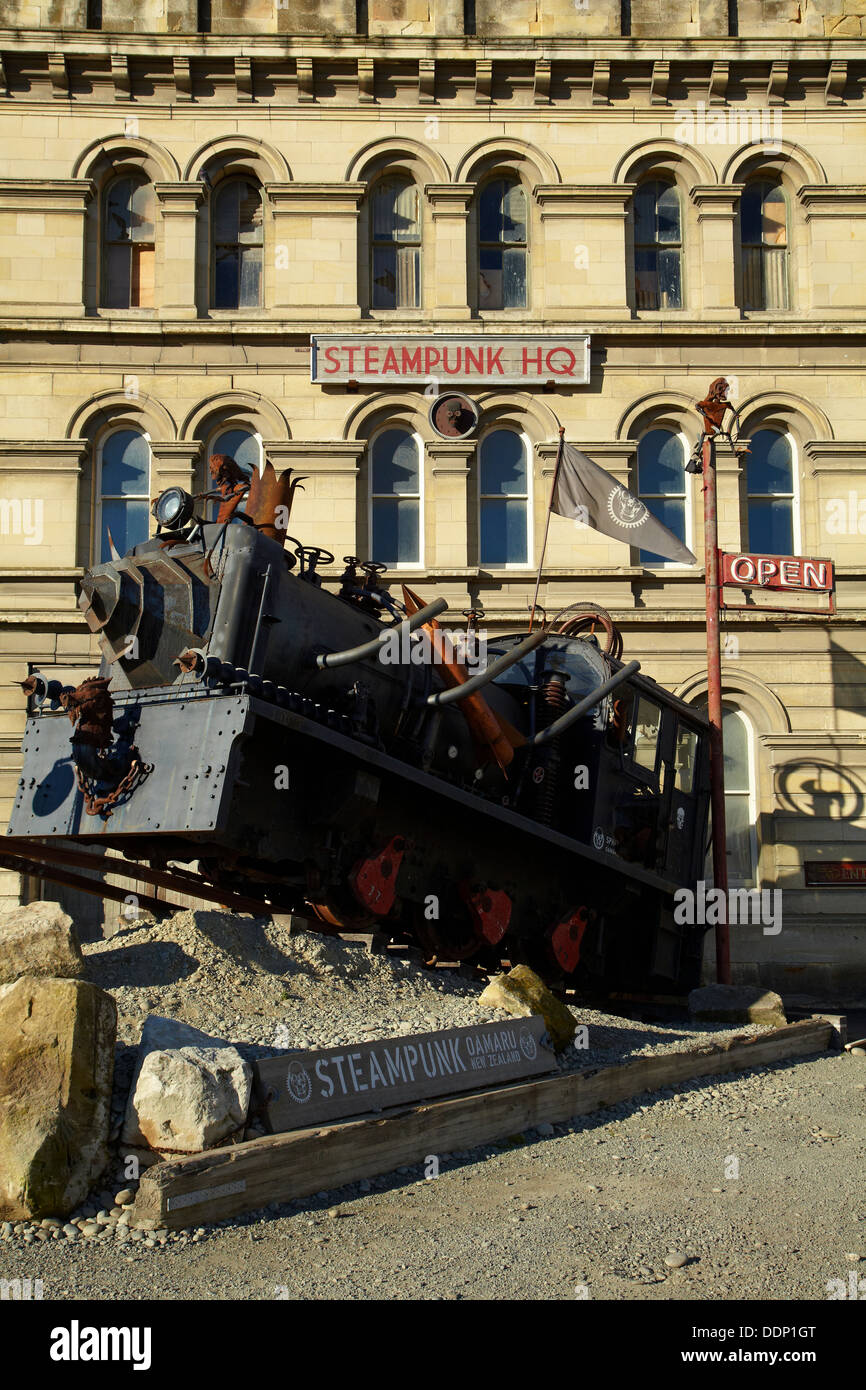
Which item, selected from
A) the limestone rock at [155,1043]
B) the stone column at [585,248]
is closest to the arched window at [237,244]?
the stone column at [585,248]

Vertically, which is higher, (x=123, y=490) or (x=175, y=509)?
(x=123, y=490)

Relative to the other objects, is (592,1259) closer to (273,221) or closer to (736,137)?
(273,221)

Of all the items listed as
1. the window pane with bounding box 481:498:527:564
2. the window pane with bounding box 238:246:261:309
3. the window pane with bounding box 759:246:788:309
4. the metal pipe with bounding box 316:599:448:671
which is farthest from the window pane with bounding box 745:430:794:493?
the metal pipe with bounding box 316:599:448:671

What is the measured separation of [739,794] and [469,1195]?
1235 cm

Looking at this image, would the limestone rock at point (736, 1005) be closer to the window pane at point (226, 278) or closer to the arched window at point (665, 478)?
the arched window at point (665, 478)

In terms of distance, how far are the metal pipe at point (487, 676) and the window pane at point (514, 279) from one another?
10804 mm

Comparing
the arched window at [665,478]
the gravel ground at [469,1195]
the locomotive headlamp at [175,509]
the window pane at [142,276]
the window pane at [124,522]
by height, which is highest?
the window pane at [142,276]

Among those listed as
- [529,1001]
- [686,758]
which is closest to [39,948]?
[529,1001]

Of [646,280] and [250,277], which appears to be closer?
[250,277]

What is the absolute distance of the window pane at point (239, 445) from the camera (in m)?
18.4

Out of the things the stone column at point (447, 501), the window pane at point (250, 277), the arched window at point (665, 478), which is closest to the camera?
the stone column at point (447, 501)

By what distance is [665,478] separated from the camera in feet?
61.8

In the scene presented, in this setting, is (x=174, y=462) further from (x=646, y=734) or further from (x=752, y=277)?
(x=752, y=277)

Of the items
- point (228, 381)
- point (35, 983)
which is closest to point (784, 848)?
point (228, 381)
